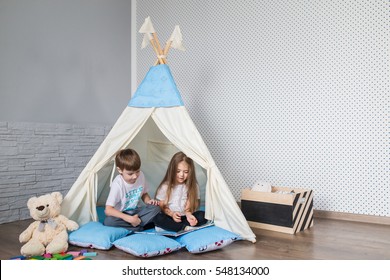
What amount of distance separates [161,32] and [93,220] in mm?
2116

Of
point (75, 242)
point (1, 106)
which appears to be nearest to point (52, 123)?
point (1, 106)

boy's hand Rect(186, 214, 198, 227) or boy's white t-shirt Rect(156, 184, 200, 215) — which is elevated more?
boy's white t-shirt Rect(156, 184, 200, 215)

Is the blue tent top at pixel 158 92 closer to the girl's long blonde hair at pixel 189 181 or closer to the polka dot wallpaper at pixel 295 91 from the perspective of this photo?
the girl's long blonde hair at pixel 189 181

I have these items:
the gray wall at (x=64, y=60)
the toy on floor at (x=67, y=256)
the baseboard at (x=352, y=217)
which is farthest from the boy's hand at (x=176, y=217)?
the gray wall at (x=64, y=60)

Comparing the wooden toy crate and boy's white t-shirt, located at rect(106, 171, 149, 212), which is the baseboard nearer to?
the wooden toy crate

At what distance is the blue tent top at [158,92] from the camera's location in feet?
7.39

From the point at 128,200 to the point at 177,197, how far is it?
315 millimetres

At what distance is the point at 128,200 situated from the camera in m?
2.21

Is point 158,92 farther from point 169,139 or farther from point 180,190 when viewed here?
A: point 180,190

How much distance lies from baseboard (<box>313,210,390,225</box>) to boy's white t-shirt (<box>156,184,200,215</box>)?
1.14 meters

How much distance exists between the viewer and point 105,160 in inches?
88.7

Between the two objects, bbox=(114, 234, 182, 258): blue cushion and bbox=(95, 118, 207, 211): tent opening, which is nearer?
bbox=(114, 234, 182, 258): blue cushion

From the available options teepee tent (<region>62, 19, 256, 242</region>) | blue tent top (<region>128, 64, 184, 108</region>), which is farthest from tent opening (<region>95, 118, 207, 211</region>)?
blue tent top (<region>128, 64, 184, 108</region>)

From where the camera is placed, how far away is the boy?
6.70 feet
